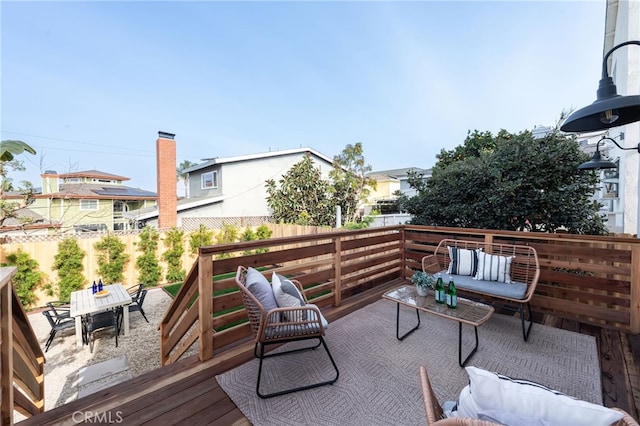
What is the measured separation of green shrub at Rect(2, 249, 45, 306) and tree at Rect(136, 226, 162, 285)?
6.21 ft

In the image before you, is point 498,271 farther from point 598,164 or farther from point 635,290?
point 598,164

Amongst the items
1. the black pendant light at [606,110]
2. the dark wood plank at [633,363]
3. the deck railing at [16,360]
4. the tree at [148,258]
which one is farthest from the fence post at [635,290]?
the tree at [148,258]

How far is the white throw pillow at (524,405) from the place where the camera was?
2.42 ft

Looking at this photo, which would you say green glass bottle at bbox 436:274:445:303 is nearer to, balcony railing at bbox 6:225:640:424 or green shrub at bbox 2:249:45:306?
balcony railing at bbox 6:225:640:424

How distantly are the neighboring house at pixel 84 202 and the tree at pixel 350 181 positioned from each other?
25.4 ft

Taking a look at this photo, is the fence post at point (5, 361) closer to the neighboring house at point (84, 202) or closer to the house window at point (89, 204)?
the neighboring house at point (84, 202)

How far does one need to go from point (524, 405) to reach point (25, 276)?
339 inches

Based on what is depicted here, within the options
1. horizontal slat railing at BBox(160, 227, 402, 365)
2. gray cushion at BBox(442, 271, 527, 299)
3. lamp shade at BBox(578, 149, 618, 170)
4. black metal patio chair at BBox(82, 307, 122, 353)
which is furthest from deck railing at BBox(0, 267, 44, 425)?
lamp shade at BBox(578, 149, 618, 170)

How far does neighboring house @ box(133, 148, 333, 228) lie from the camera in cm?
1079

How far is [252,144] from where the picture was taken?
657 inches

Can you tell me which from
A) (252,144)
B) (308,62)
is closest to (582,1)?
(308,62)

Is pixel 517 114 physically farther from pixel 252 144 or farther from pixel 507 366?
pixel 252 144

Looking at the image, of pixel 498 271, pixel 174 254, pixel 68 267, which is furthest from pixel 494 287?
pixel 68 267

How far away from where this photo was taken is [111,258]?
6914mm
